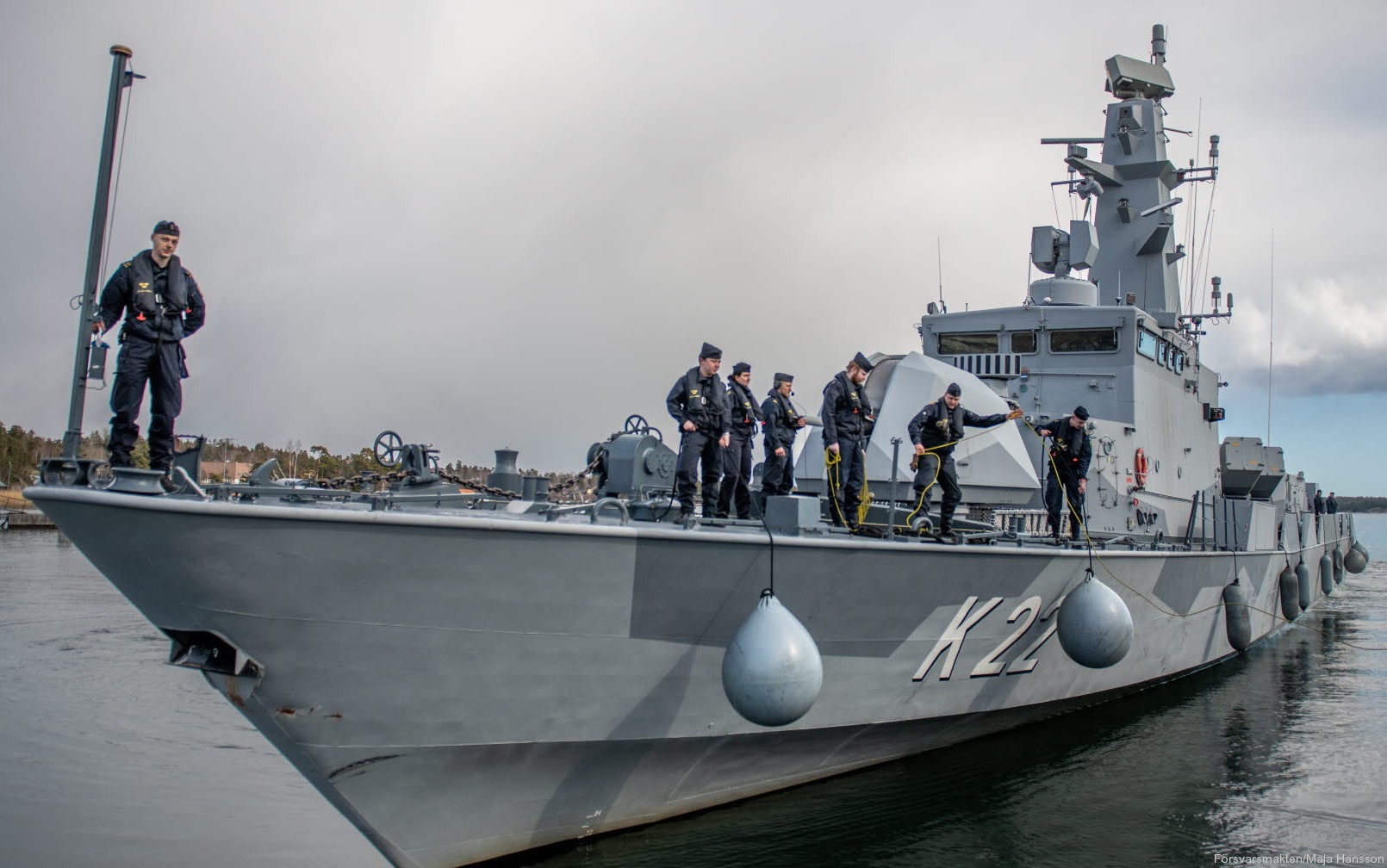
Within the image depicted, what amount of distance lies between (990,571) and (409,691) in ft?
11.9

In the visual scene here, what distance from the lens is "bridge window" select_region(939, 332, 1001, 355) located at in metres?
10.4

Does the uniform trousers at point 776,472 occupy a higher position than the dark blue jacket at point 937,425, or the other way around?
the dark blue jacket at point 937,425

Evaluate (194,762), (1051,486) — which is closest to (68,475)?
(194,762)

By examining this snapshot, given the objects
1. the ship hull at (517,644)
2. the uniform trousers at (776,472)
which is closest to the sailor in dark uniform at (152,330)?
the ship hull at (517,644)

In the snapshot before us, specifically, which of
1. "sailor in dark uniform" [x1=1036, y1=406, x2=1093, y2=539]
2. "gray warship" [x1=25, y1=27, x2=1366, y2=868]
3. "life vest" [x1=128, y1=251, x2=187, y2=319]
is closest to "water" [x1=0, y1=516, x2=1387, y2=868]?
"gray warship" [x1=25, y1=27, x2=1366, y2=868]

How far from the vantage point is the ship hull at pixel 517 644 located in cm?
418

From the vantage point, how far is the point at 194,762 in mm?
6867

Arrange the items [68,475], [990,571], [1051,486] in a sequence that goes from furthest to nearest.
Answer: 1. [1051,486]
2. [990,571]
3. [68,475]

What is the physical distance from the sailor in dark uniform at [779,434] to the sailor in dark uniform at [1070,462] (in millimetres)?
2489

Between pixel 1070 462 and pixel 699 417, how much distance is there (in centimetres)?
357

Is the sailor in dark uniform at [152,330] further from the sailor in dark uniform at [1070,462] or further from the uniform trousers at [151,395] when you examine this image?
the sailor in dark uniform at [1070,462]

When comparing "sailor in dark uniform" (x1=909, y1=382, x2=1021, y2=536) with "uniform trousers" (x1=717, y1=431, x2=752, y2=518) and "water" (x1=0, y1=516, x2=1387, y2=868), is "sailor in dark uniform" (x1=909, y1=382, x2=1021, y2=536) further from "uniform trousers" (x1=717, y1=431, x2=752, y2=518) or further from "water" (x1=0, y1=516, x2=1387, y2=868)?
"water" (x1=0, y1=516, x2=1387, y2=868)

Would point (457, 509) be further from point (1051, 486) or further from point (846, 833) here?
point (1051, 486)

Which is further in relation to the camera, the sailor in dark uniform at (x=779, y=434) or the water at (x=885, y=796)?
the sailor in dark uniform at (x=779, y=434)
